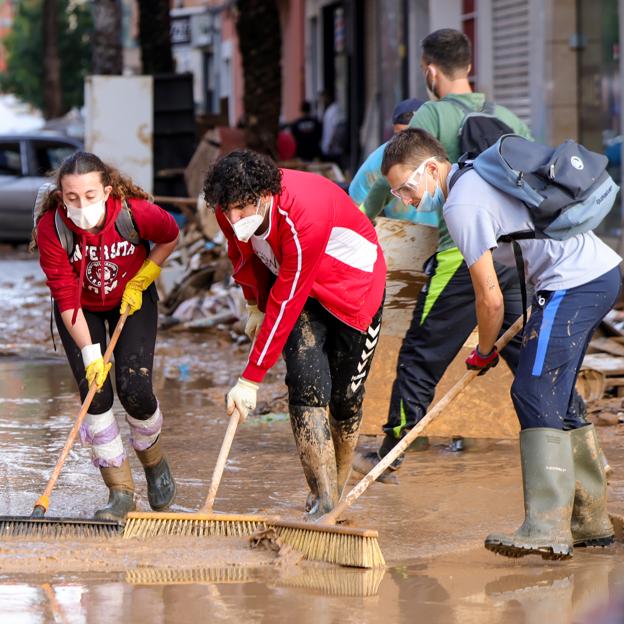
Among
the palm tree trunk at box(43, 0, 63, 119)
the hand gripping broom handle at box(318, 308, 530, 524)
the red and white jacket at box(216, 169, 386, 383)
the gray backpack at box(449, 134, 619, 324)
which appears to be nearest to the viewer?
the gray backpack at box(449, 134, 619, 324)

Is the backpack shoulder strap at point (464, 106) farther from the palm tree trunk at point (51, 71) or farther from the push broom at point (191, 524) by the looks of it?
the palm tree trunk at point (51, 71)

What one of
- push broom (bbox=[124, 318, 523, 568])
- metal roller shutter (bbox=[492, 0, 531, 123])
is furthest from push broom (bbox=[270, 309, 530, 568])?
metal roller shutter (bbox=[492, 0, 531, 123])

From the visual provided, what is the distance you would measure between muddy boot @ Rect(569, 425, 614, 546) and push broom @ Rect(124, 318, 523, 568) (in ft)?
1.49

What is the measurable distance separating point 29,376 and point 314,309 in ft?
15.7

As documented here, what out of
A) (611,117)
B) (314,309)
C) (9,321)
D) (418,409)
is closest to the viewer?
(314,309)

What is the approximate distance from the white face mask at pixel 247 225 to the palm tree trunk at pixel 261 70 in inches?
494

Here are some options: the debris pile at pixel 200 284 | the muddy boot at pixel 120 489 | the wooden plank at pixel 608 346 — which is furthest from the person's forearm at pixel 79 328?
the debris pile at pixel 200 284

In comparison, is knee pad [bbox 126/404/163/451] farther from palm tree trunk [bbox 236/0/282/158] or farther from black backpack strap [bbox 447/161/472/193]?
palm tree trunk [bbox 236/0/282/158]

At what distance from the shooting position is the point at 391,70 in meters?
20.1

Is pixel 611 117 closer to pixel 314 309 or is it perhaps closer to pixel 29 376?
pixel 29 376

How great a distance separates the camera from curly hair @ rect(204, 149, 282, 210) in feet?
15.2

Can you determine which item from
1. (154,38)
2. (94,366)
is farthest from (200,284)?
(154,38)

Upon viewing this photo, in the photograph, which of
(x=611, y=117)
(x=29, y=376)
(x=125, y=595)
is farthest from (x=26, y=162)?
(x=125, y=595)

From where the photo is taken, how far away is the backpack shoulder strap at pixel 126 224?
5.24 m
